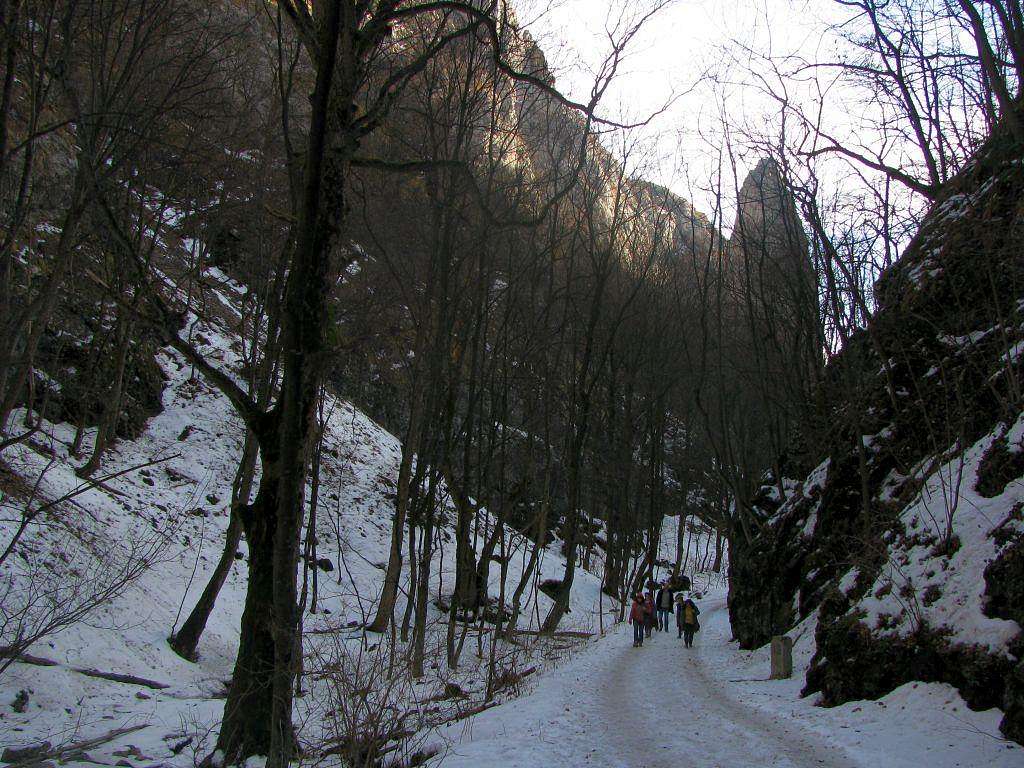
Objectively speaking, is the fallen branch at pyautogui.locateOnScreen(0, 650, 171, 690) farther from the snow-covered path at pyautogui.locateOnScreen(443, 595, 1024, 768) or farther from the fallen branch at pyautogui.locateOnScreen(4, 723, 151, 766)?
the snow-covered path at pyautogui.locateOnScreen(443, 595, 1024, 768)

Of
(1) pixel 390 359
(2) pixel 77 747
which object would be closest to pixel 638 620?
(1) pixel 390 359

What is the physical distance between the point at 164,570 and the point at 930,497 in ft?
45.4

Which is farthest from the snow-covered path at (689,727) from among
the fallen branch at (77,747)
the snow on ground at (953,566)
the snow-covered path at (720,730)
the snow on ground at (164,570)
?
the fallen branch at (77,747)

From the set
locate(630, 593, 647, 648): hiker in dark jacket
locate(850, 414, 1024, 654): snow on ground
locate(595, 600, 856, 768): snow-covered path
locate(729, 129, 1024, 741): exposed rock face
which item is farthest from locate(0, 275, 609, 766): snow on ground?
locate(850, 414, 1024, 654): snow on ground

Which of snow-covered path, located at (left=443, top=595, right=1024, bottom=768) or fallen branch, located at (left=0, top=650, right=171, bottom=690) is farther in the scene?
fallen branch, located at (left=0, top=650, right=171, bottom=690)

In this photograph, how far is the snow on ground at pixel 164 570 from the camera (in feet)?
26.6

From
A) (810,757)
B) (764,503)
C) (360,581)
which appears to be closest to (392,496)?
(360,581)

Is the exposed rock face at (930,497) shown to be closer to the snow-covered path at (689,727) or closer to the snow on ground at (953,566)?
the snow on ground at (953,566)

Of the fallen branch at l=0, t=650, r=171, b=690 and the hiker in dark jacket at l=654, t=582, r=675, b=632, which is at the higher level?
the hiker in dark jacket at l=654, t=582, r=675, b=632

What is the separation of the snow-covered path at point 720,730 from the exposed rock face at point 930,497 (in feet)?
0.99

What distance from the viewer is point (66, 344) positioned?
14766mm

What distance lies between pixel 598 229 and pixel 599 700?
12153mm

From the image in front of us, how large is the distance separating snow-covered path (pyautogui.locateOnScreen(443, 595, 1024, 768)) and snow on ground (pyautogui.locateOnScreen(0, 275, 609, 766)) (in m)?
2.01

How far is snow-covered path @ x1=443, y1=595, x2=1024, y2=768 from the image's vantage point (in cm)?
545
